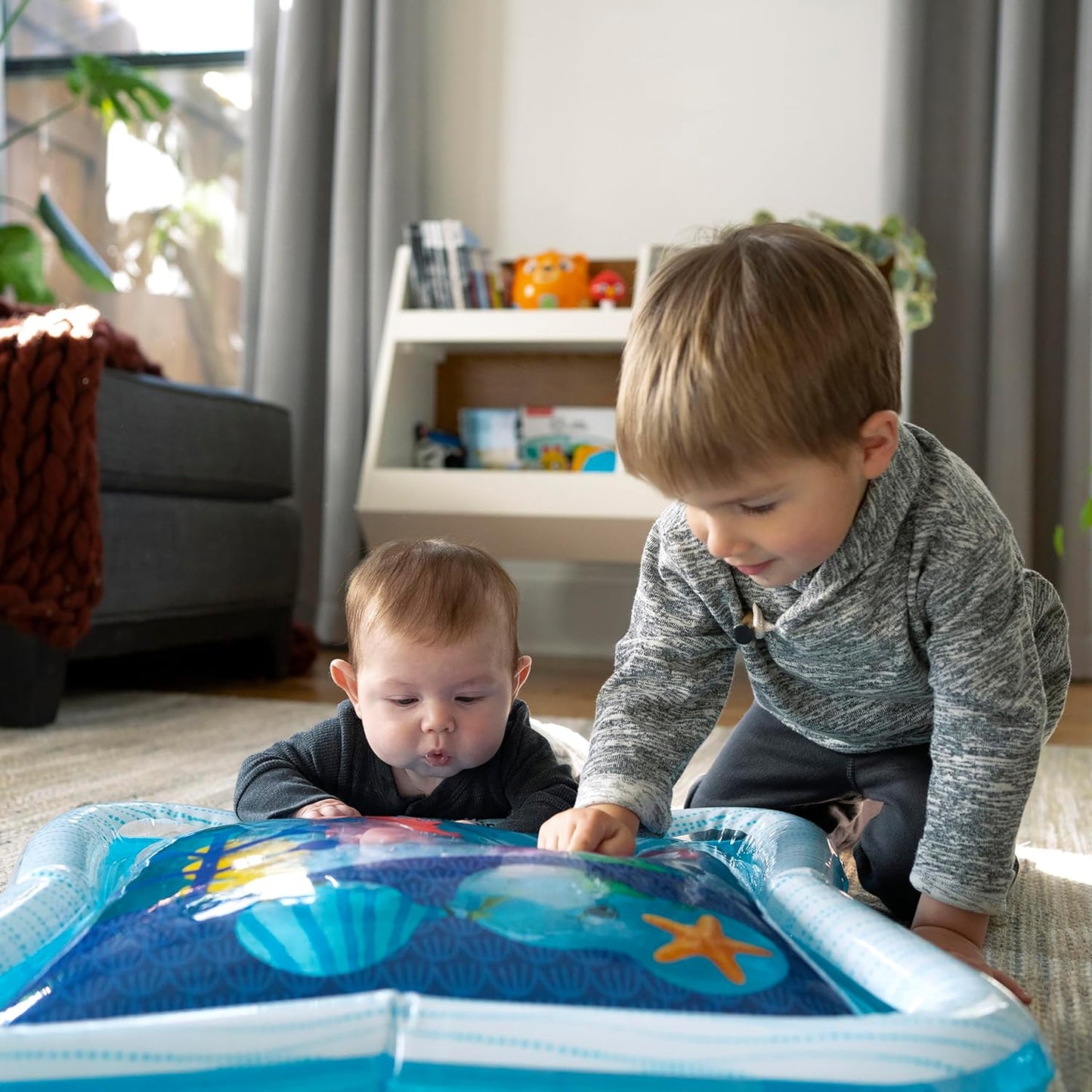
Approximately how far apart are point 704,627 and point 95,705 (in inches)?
50.7

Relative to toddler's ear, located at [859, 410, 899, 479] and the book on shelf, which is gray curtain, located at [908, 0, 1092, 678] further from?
toddler's ear, located at [859, 410, 899, 479]

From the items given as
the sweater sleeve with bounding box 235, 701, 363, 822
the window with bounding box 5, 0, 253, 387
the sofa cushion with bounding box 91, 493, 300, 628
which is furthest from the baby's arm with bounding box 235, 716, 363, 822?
the window with bounding box 5, 0, 253, 387

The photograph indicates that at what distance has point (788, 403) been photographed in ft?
2.14

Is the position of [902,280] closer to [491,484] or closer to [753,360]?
[491,484]

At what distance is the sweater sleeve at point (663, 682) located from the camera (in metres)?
0.85

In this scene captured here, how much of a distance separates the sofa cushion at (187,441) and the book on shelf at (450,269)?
0.44 meters

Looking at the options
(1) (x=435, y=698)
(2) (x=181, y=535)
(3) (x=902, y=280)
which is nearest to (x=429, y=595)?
(1) (x=435, y=698)

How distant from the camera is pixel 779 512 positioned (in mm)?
689

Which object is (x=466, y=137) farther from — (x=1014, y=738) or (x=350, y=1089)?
(x=350, y=1089)

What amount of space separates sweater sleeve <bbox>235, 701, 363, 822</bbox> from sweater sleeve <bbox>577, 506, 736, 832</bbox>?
7.7 inches

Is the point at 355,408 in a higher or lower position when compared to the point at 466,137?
lower

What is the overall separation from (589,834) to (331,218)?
2374mm

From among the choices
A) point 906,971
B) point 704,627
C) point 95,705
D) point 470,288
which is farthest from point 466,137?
point 906,971

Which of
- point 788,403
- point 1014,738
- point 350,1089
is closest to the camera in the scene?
point 350,1089
